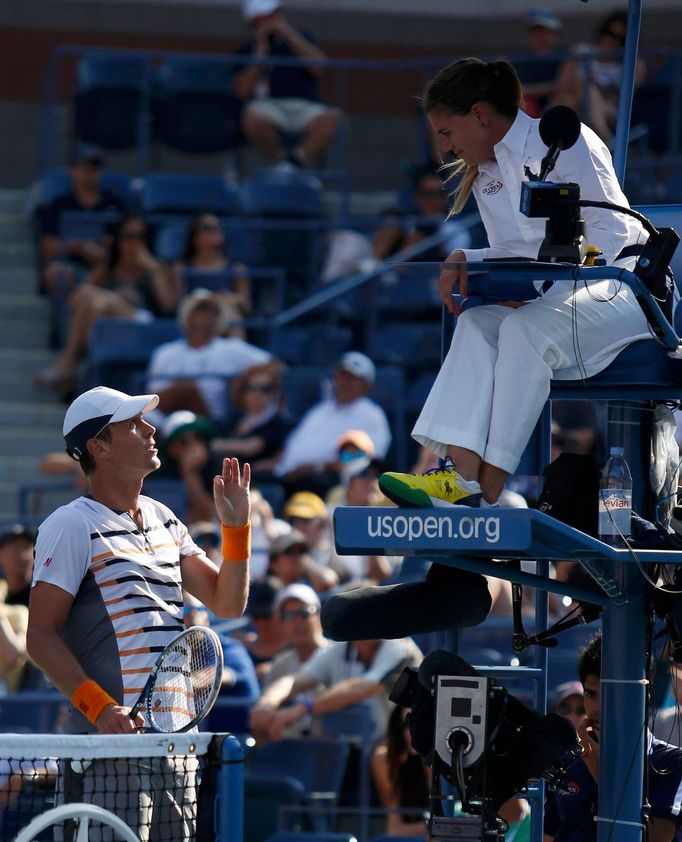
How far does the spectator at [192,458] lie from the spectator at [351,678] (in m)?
2.59

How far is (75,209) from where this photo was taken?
14555 millimetres

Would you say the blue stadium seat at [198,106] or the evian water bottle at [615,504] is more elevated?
the blue stadium seat at [198,106]

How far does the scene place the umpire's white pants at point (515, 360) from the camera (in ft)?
15.8

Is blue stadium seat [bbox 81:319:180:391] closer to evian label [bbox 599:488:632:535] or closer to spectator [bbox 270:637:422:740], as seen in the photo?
spectator [bbox 270:637:422:740]

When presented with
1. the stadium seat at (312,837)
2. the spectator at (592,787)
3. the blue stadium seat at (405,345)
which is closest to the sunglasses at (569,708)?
the stadium seat at (312,837)

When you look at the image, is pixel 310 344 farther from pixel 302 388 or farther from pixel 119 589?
pixel 119 589

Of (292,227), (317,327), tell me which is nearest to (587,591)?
(317,327)

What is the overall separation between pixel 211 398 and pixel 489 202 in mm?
7285

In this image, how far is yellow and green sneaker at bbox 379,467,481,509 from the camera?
4695 mm

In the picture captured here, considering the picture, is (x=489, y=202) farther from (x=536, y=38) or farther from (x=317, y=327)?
(x=536, y=38)

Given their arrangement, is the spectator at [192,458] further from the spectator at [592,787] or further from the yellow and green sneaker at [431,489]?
the yellow and green sneaker at [431,489]

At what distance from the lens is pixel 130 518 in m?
5.25

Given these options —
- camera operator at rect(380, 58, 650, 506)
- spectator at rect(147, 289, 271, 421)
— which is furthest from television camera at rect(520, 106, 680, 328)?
spectator at rect(147, 289, 271, 421)

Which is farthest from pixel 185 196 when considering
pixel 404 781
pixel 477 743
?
pixel 477 743
